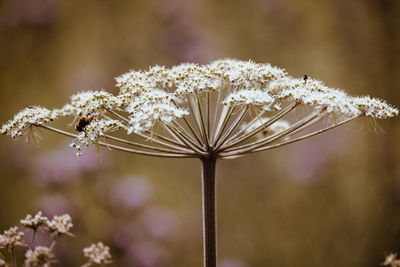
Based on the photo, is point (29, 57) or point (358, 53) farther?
point (29, 57)

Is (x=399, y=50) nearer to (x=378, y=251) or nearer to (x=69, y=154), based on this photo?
(x=378, y=251)

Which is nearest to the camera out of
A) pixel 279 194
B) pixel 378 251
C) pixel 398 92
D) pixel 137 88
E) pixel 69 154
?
pixel 137 88

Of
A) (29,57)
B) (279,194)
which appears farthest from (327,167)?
(29,57)

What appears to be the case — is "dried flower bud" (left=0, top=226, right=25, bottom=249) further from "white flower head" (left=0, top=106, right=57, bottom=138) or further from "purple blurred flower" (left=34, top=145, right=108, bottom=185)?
"purple blurred flower" (left=34, top=145, right=108, bottom=185)

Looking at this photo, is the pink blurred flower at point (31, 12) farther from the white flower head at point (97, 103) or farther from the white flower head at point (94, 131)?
the white flower head at point (94, 131)

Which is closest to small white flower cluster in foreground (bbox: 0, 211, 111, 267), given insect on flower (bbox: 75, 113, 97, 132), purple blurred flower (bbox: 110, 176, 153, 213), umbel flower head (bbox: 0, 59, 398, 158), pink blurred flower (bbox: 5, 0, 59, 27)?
umbel flower head (bbox: 0, 59, 398, 158)

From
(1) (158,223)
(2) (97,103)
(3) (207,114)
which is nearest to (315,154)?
(1) (158,223)
